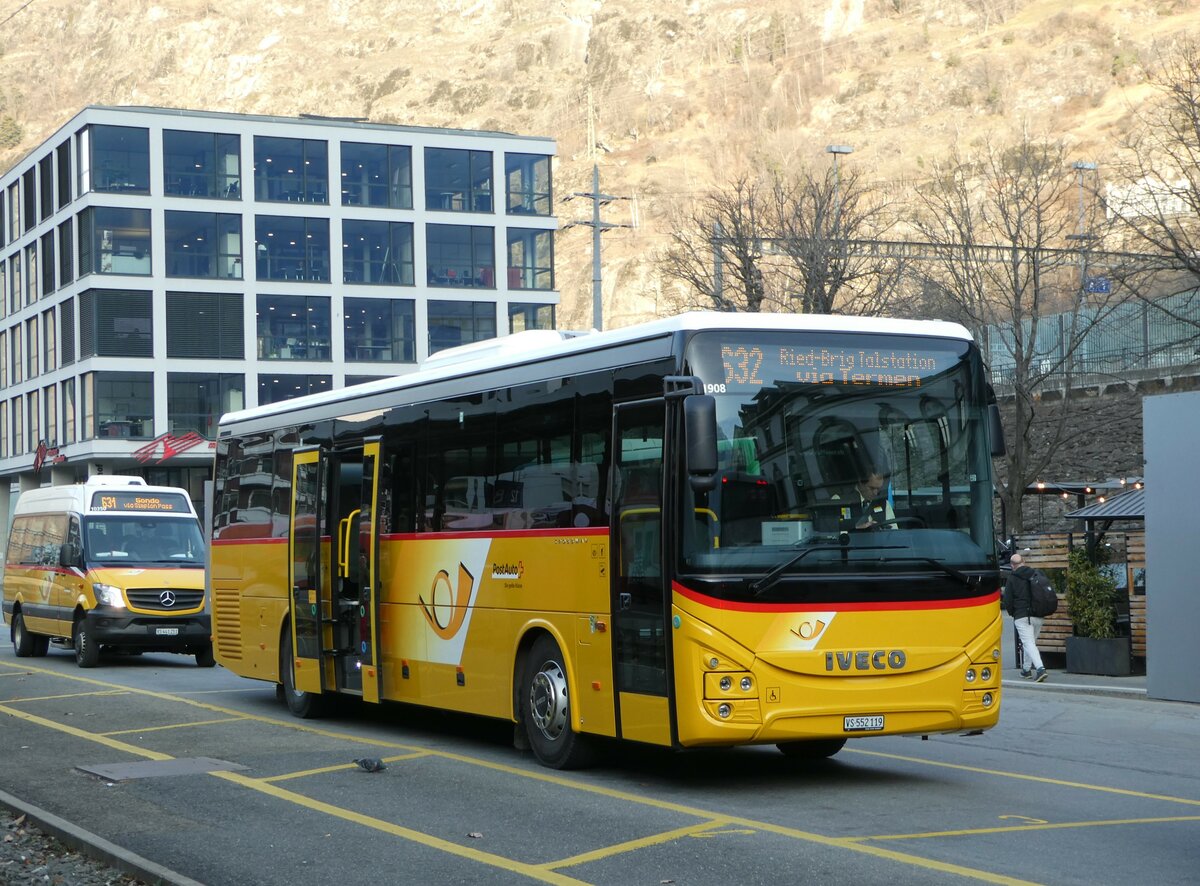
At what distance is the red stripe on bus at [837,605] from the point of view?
35.7 feet

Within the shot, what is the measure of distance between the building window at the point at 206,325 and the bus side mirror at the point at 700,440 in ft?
182

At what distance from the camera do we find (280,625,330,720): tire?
16.9 m

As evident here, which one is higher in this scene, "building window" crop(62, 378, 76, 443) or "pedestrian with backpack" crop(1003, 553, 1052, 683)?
"building window" crop(62, 378, 76, 443)

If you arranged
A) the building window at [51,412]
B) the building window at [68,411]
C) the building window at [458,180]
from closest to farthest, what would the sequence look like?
1. the building window at [68,411]
2. the building window at [51,412]
3. the building window at [458,180]

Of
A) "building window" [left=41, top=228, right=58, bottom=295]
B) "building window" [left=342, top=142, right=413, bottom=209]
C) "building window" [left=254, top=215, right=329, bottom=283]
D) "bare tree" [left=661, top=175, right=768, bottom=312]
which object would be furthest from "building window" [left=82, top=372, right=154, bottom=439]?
"bare tree" [left=661, top=175, right=768, bottom=312]

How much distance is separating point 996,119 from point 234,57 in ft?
317

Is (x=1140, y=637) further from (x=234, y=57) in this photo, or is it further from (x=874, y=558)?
(x=234, y=57)

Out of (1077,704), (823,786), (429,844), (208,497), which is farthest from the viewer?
(208,497)

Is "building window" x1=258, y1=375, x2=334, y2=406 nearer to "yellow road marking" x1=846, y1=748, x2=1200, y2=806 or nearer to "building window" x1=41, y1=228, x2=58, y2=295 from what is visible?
"building window" x1=41, y1=228, x2=58, y2=295

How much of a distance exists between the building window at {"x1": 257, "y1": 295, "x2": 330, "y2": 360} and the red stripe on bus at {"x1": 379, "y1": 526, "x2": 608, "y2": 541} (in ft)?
168

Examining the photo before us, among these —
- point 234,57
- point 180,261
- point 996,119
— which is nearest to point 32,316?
point 180,261

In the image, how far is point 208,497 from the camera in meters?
22.2

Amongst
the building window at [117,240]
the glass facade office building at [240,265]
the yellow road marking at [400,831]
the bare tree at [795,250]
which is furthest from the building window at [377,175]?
the yellow road marking at [400,831]

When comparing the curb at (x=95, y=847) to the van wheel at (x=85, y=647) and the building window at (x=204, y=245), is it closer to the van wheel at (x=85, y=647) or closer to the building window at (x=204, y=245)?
the van wheel at (x=85, y=647)
